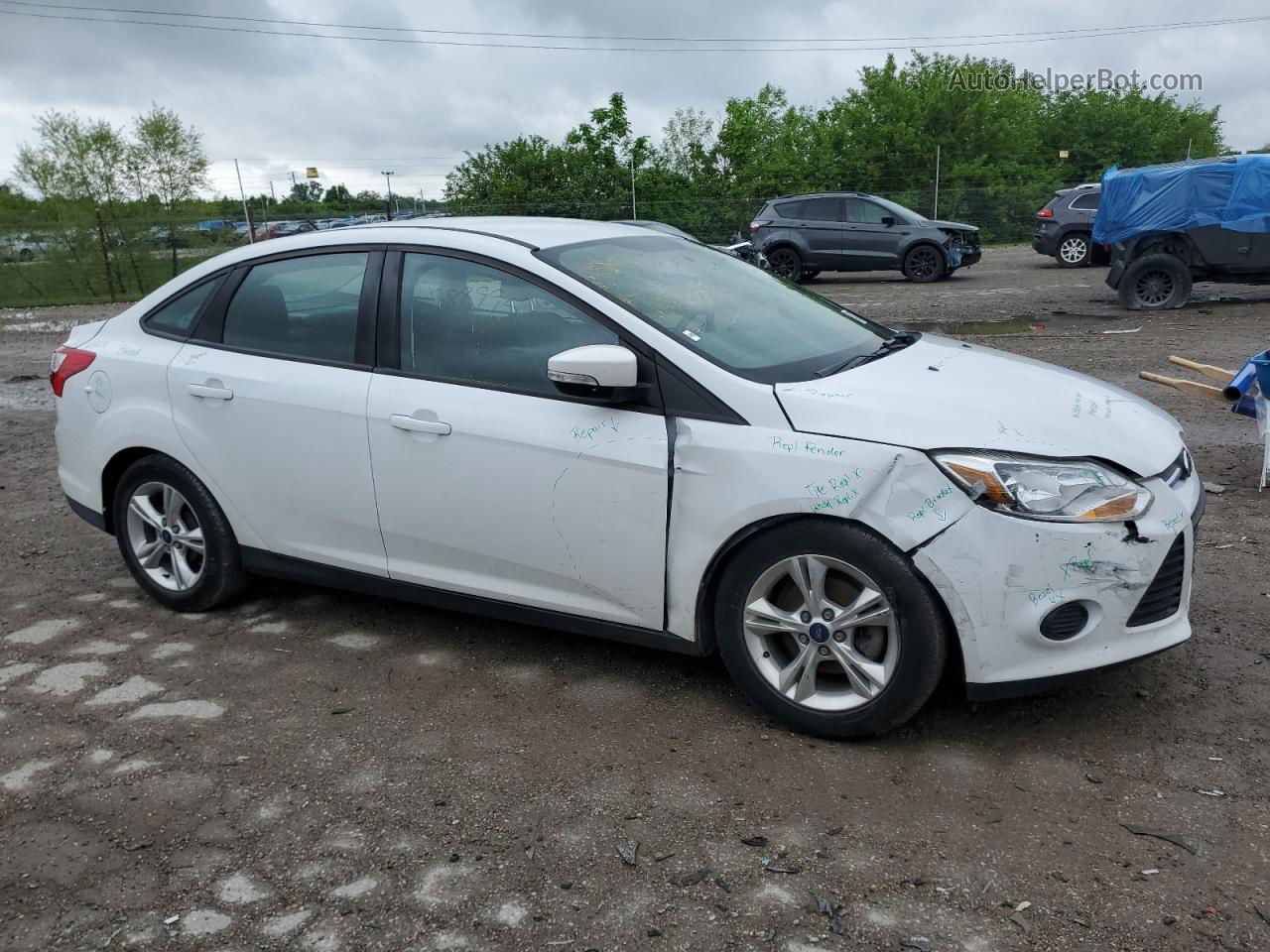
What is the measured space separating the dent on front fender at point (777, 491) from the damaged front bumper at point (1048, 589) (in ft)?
0.35

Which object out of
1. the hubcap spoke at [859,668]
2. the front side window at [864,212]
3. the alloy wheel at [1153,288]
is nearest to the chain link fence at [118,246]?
the front side window at [864,212]

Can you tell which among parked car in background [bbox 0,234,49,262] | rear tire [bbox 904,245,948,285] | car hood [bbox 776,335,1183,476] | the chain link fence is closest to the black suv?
rear tire [bbox 904,245,948,285]

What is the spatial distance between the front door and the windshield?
0.24 metres

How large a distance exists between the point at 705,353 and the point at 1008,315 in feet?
41.3

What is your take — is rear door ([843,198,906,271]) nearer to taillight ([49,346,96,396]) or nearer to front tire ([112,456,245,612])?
taillight ([49,346,96,396])

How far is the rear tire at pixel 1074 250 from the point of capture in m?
22.7

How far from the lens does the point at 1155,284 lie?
14906 millimetres

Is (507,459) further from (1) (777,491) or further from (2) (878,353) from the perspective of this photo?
(2) (878,353)

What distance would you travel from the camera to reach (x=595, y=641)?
4.48m

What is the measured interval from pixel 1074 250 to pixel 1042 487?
21.6 m

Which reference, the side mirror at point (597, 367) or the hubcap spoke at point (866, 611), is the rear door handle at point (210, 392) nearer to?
the side mirror at point (597, 367)

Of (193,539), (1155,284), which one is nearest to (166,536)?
(193,539)

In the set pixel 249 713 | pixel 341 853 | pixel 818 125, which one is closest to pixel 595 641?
pixel 249 713

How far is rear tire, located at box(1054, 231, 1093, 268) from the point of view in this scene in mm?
22656
